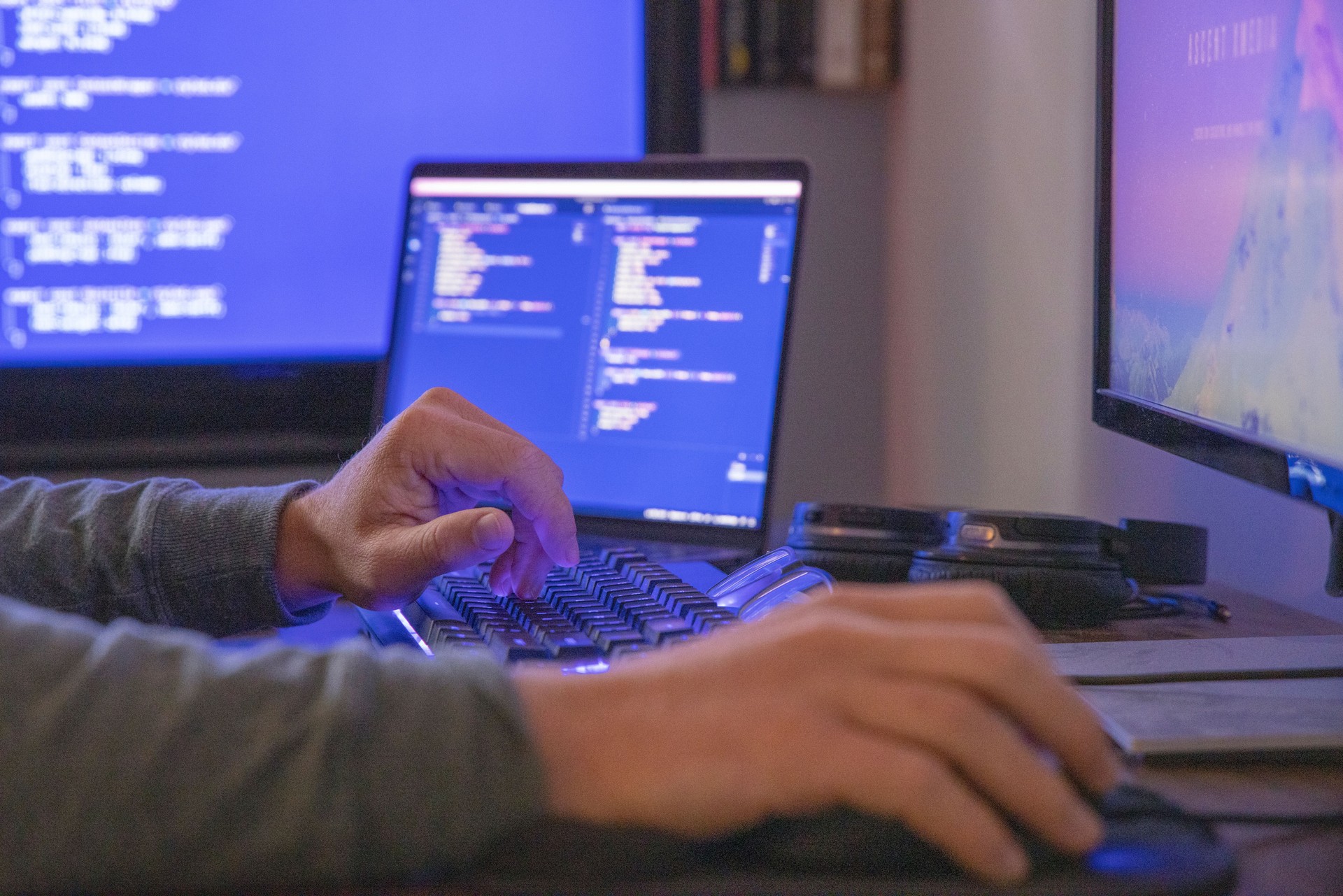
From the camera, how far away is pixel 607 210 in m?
1.10

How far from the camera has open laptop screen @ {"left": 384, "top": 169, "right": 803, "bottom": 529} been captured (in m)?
1.03

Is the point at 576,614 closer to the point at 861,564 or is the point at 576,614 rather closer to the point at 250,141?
the point at 861,564

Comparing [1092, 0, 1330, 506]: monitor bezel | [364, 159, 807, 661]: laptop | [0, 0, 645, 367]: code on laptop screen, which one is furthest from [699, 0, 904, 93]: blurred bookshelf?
[1092, 0, 1330, 506]: monitor bezel

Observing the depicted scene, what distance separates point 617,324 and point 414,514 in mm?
345

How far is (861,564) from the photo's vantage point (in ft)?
2.69

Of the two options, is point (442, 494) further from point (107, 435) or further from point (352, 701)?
point (107, 435)

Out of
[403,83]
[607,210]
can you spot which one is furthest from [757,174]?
[403,83]

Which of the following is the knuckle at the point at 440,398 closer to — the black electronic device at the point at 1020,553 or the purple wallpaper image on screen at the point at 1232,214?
the black electronic device at the point at 1020,553

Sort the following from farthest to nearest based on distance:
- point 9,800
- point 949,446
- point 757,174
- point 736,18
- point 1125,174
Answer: point 736,18 → point 949,446 → point 757,174 → point 1125,174 → point 9,800

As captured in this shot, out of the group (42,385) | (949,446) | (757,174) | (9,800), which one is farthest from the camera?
(949,446)

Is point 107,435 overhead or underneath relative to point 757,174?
underneath

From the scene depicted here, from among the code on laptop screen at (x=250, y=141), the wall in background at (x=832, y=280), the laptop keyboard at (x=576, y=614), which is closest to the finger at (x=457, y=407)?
the laptop keyboard at (x=576, y=614)

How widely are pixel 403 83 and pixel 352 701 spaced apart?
134 centimetres

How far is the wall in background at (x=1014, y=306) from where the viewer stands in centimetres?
94
